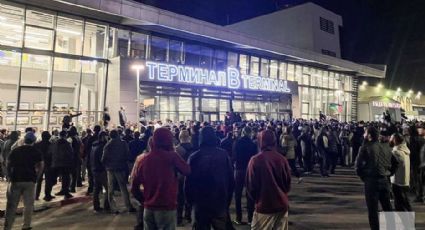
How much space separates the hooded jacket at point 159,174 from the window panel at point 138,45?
18206 millimetres

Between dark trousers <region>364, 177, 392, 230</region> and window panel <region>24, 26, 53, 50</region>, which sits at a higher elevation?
window panel <region>24, 26, 53, 50</region>

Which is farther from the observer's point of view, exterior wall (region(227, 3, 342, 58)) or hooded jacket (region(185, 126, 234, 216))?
exterior wall (region(227, 3, 342, 58))

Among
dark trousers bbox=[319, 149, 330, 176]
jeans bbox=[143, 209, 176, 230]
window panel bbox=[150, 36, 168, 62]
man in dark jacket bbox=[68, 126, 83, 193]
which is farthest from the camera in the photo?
window panel bbox=[150, 36, 168, 62]

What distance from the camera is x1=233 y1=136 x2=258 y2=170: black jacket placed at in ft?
24.8

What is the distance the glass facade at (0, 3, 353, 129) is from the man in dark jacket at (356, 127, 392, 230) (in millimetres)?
16150

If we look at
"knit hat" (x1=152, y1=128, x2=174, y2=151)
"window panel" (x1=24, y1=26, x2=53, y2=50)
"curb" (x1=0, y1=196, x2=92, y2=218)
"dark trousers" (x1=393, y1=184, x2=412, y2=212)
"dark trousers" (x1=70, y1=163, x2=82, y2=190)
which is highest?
"window panel" (x1=24, y1=26, x2=53, y2=50)

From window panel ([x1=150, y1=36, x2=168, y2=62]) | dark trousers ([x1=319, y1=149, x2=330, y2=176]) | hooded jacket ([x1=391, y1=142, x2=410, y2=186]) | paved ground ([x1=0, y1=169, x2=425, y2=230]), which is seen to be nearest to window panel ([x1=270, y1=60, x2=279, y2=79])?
window panel ([x1=150, y1=36, x2=168, y2=62])

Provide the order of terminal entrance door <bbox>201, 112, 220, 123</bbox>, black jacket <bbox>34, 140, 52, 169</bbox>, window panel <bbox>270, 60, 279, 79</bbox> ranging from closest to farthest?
black jacket <bbox>34, 140, 52, 169</bbox>, terminal entrance door <bbox>201, 112, 220, 123</bbox>, window panel <bbox>270, 60, 279, 79</bbox>

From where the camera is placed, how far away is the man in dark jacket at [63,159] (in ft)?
32.5

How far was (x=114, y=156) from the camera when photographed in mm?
8234

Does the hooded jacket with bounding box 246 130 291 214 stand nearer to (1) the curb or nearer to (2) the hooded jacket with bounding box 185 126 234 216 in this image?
(2) the hooded jacket with bounding box 185 126 234 216

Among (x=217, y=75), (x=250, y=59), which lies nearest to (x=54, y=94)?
(x=217, y=75)

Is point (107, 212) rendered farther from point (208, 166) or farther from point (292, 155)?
point (292, 155)

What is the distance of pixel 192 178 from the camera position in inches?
178
